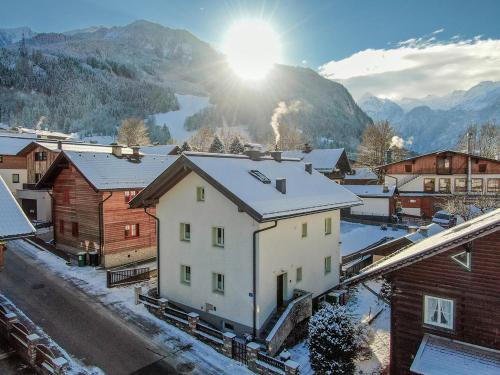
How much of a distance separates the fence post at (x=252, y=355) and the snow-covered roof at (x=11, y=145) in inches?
1817

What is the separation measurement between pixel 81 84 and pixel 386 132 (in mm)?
168700

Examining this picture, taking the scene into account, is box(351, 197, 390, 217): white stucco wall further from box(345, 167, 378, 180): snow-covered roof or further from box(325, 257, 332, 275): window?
box(325, 257, 332, 275): window

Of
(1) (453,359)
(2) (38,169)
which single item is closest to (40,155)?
(2) (38,169)

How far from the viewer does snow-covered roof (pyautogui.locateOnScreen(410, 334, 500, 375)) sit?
1116cm

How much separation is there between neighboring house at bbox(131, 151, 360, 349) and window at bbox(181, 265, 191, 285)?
0.18 ft

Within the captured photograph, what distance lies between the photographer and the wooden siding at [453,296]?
39.3 ft

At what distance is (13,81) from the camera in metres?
178

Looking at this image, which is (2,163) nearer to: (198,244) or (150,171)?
(150,171)

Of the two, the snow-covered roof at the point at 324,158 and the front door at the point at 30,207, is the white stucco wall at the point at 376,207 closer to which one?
the snow-covered roof at the point at 324,158

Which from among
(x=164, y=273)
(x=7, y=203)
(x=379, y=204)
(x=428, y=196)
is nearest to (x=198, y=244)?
(x=164, y=273)

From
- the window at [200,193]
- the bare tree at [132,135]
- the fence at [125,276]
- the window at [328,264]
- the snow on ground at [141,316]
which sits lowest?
the snow on ground at [141,316]

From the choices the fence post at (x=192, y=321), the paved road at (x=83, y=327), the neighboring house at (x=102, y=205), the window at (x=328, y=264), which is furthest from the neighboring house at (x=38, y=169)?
the fence post at (x=192, y=321)

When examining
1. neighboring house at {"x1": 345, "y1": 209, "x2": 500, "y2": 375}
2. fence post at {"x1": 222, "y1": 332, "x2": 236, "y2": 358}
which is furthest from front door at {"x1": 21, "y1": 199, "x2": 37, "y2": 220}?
neighboring house at {"x1": 345, "y1": 209, "x2": 500, "y2": 375}

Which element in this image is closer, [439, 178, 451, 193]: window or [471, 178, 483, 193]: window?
[471, 178, 483, 193]: window
